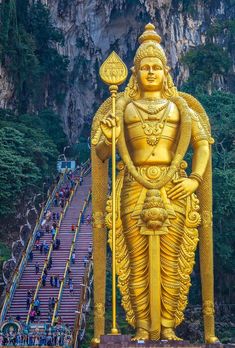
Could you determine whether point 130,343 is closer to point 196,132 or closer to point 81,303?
point 196,132

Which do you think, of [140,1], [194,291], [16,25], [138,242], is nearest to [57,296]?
[194,291]

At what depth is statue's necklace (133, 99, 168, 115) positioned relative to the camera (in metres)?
12.4

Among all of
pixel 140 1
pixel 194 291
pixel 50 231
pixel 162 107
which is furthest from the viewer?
pixel 140 1

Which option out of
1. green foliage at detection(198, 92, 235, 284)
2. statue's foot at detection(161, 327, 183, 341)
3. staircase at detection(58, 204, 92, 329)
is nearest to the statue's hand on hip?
statue's foot at detection(161, 327, 183, 341)

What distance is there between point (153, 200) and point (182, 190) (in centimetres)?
44

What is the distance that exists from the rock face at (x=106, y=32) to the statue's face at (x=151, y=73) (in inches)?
921

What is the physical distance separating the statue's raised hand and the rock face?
24.2m

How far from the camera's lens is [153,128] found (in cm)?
1234

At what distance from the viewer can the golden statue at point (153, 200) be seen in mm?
11961

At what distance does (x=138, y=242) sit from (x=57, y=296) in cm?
825

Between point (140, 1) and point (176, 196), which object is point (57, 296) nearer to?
point (176, 196)

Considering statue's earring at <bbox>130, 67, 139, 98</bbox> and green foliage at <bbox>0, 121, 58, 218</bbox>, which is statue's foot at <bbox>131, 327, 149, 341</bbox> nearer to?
statue's earring at <bbox>130, 67, 139, 98</bbox>

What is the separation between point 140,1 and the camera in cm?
3588

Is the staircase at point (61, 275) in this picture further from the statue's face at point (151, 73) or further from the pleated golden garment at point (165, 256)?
the statue's face at point (151, 73)
